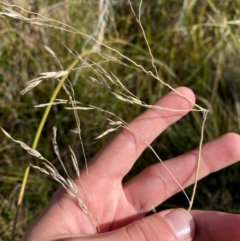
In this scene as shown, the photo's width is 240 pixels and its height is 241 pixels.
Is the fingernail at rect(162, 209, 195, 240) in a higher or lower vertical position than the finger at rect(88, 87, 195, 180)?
lower

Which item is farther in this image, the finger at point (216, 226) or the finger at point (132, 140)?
A: the finger at point (132, 140)

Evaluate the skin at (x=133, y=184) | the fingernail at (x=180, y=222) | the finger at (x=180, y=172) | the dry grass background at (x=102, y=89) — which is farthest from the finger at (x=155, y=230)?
the dry grass background at (x=102, y=89)

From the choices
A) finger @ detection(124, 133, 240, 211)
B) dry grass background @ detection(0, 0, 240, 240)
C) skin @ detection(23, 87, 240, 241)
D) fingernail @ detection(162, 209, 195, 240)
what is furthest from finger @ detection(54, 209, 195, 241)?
dry grass background @ detection(0, 0, 240, 240)

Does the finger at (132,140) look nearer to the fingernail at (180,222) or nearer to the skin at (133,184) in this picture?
the skin at (133,184)

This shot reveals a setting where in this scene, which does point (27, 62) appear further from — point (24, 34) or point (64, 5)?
point (64, 5)

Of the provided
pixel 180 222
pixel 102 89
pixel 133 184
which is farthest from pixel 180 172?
pixel 102 89

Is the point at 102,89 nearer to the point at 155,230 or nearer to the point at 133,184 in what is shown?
the point at 133,184

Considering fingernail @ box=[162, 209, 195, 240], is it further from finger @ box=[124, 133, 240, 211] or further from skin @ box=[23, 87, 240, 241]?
finger @ box=[124, 133, 240, 211]
